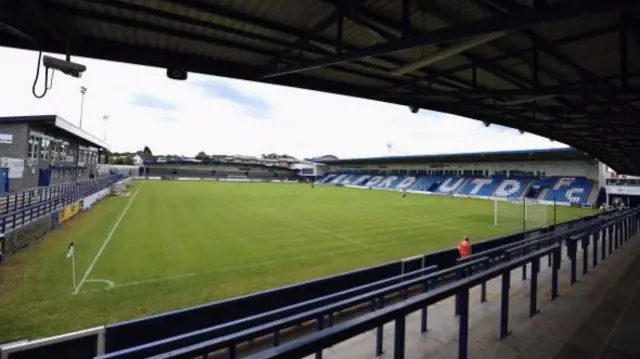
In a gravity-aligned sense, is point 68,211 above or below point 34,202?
below

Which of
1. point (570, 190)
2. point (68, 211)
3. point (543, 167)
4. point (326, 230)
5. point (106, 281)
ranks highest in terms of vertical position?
point (543, 167)

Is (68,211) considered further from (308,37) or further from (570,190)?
(570,190)

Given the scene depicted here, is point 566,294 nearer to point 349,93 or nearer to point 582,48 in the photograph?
point 582,48

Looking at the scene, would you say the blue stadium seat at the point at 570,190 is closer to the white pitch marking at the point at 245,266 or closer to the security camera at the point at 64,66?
the white pitch marking at the point at 245,266

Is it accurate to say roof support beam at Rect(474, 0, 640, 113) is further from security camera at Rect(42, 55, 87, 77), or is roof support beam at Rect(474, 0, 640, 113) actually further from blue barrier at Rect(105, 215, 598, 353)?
blue barrier at Rect(105, 215, 598, 353)

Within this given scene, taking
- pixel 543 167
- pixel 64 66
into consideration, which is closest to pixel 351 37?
pixel 64 66

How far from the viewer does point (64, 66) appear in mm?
4148

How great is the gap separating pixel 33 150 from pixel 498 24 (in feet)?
98.7

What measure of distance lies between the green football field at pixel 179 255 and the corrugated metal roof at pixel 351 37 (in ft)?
19.0

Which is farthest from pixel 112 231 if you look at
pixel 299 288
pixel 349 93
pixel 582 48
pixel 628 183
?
pixel 628 183

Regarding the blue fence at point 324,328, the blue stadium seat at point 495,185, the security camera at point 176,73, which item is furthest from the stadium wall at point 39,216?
the blue stadium seat at point 495,185

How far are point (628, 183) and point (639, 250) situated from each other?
3834cm

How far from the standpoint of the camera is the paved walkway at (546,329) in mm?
3885

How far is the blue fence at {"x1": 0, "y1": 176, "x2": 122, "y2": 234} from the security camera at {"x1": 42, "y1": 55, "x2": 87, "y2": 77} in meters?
10.7
